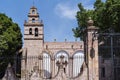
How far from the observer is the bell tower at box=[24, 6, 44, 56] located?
187 ft

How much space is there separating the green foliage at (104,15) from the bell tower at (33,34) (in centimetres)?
2091

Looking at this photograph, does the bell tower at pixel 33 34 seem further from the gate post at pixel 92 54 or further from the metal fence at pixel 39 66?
the gate post at pixel 92 54

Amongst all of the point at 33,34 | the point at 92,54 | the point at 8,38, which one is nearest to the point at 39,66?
the point at 8,38

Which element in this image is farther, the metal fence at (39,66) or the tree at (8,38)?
the tree at (8,38)

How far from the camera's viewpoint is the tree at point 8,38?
139ft

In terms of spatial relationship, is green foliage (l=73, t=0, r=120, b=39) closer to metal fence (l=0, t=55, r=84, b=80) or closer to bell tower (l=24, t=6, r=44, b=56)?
metal fence (l=0, t=55, r=84, b=80)

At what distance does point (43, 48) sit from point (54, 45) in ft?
7.97

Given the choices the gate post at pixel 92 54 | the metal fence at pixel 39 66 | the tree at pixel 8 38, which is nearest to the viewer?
the gate post at pixel 92 54

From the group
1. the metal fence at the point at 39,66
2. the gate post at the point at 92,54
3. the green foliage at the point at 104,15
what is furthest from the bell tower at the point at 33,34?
the gate post at the point at 92,54

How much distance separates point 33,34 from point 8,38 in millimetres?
13159

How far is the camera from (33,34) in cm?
5766

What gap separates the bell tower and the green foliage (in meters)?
20.9

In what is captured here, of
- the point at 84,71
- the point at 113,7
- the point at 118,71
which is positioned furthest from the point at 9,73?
the point at 113,7

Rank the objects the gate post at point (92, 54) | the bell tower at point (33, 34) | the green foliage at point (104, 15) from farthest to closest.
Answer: the bell tower at point (33, 34) → the green foliage at point (104, 15) → the gate post at point (92, 54)
